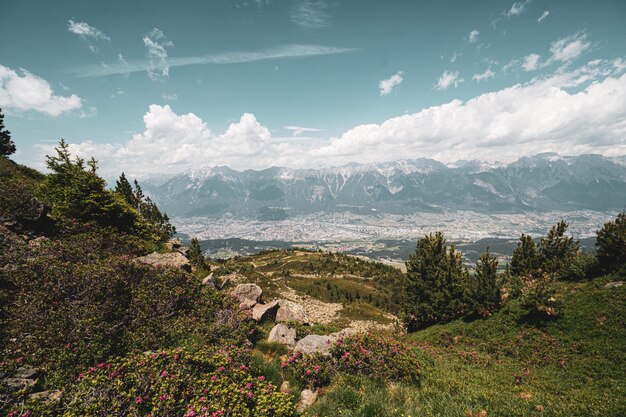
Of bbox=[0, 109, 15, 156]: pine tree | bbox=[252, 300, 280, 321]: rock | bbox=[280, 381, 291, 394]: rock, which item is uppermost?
bbox=[0, 109, 15, 156]: pine tree

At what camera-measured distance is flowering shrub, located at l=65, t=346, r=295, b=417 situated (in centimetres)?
677

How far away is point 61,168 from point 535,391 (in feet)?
148

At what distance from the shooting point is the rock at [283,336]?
571 inches

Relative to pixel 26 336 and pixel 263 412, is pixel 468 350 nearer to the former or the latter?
pixel 263 412

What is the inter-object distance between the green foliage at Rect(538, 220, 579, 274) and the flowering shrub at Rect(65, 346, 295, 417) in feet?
163

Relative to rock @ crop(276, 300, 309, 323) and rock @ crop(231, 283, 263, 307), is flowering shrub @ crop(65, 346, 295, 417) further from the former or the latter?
rock @ crop(231, 283, 263, 307)

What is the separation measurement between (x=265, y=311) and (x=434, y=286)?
74.7 ft

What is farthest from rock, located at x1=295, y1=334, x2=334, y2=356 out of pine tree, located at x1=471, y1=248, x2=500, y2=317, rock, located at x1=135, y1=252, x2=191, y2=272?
pine tree, located at x1=471, y1=248, x2=500, y2=317

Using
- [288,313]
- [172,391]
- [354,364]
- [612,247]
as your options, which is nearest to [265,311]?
[288,313]

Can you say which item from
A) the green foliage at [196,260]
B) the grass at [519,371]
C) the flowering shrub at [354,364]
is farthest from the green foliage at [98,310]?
the green foliage at [196,260]

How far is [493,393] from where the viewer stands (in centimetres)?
1136

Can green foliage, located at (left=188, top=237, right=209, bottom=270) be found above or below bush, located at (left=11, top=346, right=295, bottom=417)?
below

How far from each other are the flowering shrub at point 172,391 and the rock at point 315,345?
421cm

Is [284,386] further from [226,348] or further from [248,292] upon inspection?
[248,292]
